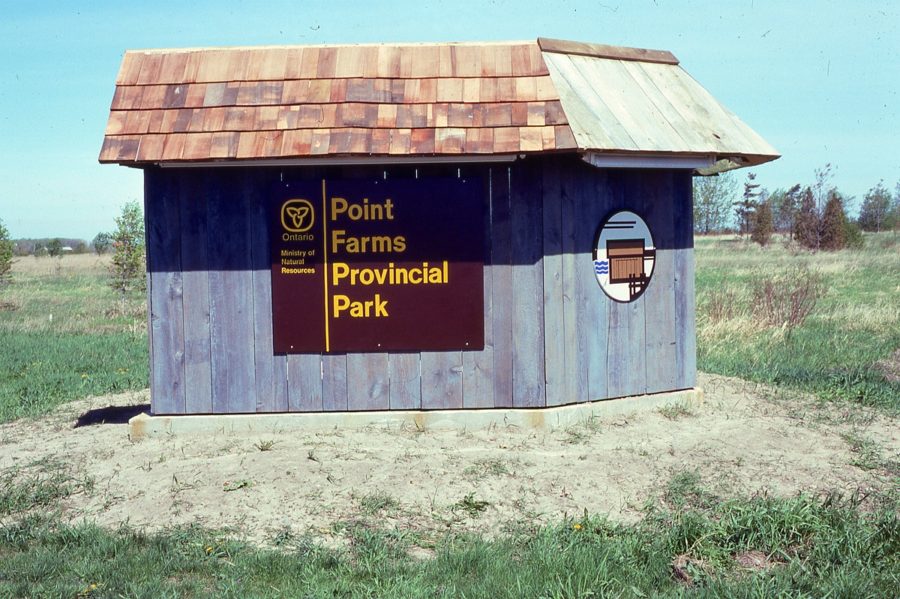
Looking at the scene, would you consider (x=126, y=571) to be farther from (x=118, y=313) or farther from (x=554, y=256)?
(x=118, y=313)

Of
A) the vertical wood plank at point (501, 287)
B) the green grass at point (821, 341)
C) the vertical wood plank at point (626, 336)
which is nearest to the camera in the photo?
the vertical wood plank at point (501, 287)

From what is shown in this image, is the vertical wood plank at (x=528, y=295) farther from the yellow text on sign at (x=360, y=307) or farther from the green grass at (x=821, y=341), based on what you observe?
the green grass at (x=821, y=341)

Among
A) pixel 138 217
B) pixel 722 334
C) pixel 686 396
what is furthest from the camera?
pixel 138 217

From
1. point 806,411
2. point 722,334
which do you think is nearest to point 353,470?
point 806,411

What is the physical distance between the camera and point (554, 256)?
27.6 ft

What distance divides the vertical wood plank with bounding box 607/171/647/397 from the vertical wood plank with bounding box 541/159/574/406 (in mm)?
582

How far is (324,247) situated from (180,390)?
1880mm

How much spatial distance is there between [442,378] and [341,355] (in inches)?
36.8

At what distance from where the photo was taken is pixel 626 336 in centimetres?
891

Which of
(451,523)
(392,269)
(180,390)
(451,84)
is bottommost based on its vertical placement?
(451,523)

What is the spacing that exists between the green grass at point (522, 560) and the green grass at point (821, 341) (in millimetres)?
4940

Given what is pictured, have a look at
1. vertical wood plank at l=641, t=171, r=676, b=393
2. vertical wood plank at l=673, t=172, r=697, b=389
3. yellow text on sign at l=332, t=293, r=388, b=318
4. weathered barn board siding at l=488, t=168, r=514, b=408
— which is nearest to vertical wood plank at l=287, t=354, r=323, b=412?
yellow text on sign at l=332, t=293, r=388, b=318

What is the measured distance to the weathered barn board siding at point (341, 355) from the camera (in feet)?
27.4

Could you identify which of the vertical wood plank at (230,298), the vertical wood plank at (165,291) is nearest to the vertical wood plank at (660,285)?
the vertical wood plank at (230,298)
